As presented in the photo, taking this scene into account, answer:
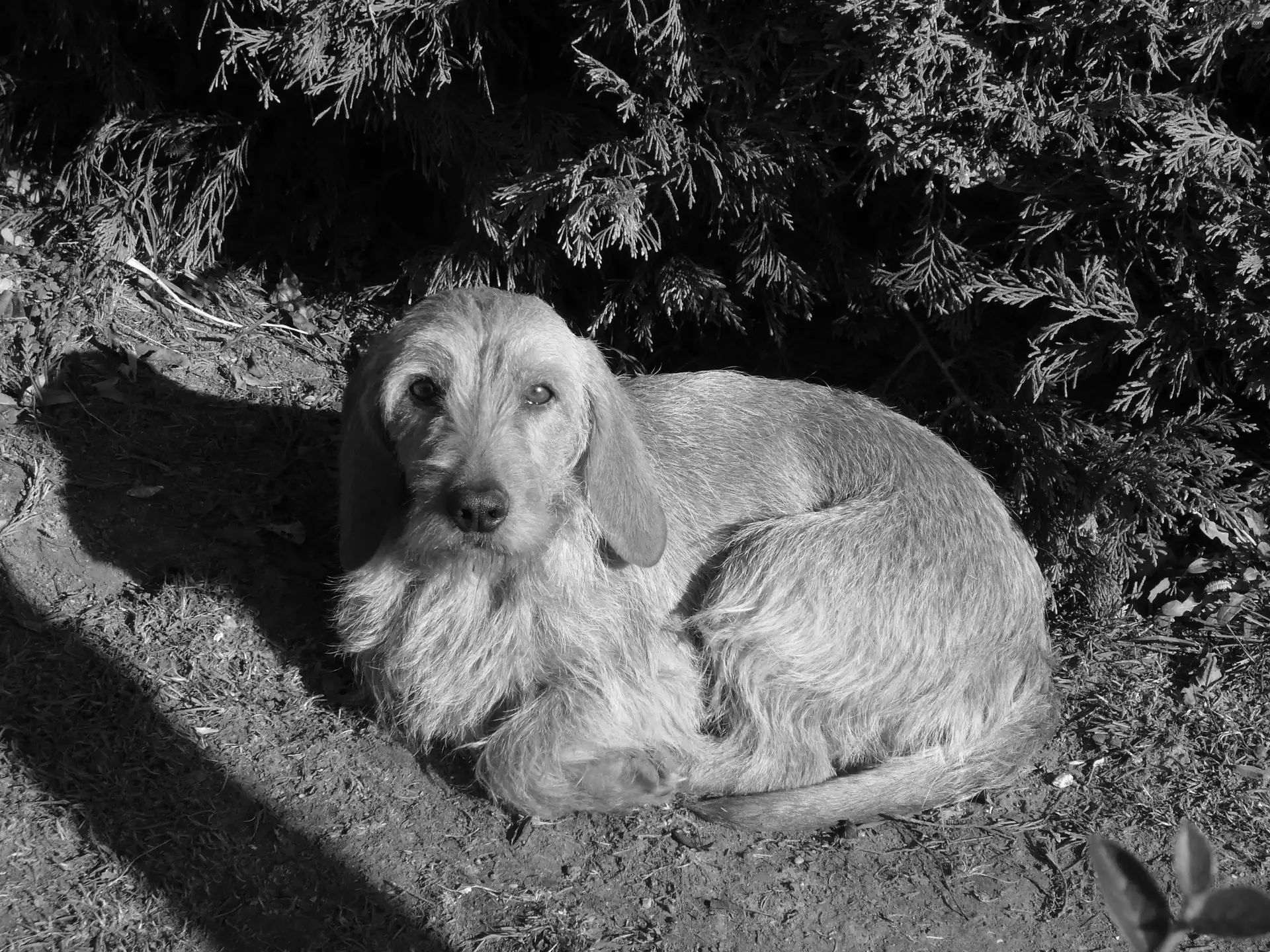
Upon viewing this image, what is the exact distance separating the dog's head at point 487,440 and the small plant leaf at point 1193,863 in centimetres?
228

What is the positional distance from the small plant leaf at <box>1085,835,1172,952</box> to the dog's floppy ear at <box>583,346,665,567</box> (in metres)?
2.54

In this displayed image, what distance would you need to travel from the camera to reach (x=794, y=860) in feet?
11.0

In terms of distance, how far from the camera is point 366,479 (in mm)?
3439

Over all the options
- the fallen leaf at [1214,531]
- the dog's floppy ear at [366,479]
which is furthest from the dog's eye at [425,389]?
the fallen leaf at [1214,531]

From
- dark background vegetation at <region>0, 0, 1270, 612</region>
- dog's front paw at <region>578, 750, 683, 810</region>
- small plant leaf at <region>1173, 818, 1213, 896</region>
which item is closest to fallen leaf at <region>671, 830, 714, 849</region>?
dog's front paw at <region>578, 750, 683, 810</region>

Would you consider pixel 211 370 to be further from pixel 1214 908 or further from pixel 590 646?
pixel 1214 908

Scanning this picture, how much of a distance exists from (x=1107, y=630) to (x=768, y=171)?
2431mm

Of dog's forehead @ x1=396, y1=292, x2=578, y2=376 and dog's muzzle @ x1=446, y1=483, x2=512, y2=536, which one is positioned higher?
dog's forehead @ x1=396, y1=292, x2=578, y2=376

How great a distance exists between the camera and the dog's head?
308 centimetres

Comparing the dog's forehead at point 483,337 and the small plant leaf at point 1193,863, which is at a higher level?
the small plant leaf at point 1193,863

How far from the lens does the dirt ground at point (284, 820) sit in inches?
117

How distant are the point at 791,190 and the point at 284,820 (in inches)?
133

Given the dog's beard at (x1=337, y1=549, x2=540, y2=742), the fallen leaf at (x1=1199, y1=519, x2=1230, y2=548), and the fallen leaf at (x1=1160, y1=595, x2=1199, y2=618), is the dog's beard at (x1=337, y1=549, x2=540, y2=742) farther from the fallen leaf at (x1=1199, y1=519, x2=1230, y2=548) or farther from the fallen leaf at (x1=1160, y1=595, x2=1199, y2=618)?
the fallen leaf at (x1=1199, y1=519, x2=1230, y2=548)

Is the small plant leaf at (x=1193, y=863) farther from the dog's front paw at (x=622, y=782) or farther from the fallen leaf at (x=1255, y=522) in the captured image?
the fallen leaf at (x=1255, y=522)
